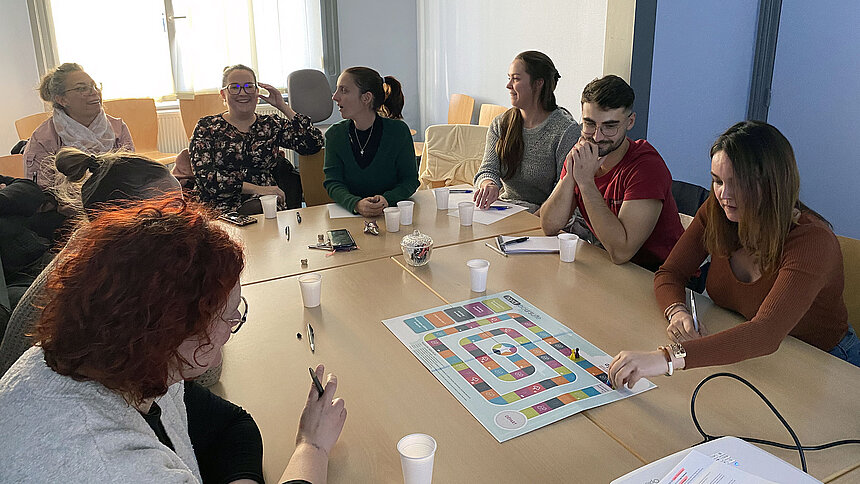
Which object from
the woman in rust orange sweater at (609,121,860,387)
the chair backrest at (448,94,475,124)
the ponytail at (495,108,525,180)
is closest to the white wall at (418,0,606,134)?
the chair backrest at (448,94,475,124)

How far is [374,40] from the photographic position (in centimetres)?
613

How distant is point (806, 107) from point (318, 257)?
2.81 meters

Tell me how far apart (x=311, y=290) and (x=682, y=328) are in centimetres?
99

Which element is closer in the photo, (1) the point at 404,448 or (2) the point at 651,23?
(1) the point at 404,448

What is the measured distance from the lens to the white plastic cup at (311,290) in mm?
1714

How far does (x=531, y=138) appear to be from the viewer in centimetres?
296

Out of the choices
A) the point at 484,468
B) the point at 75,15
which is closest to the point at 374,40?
the point at 75,15

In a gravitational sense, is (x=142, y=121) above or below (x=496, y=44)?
below

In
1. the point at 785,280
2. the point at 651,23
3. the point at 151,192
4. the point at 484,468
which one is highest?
the point at 651,23

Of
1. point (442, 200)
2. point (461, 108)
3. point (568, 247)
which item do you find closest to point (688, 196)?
point (568, 247)

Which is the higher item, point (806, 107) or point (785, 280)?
point (806, 107)

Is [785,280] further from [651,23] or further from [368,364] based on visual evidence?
[651,23]

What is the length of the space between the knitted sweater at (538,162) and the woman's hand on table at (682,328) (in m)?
1.36

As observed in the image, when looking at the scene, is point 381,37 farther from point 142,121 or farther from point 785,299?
point 785,299
